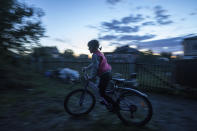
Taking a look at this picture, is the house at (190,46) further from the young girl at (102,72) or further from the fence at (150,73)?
the young girl at (102,72)

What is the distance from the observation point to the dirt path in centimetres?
309

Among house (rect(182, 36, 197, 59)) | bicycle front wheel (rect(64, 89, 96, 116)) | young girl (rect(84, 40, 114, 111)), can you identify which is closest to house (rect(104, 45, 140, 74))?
bicycle front wheel (rect(64, 89, 96, 116))

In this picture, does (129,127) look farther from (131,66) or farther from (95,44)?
(131,66)

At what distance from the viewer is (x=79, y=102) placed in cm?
377

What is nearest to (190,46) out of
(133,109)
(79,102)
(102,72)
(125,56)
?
(125,56)

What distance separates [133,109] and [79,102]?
1356 millimetres

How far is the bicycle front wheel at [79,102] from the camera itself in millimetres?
3738

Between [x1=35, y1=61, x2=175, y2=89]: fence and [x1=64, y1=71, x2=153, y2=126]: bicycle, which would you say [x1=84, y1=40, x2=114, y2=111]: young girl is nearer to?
[x1=64, y1=71, x2=153, y2=126]: bicycle

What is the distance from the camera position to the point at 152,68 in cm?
685

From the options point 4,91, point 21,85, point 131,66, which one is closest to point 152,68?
point 131,66

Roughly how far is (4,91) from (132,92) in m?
5.36

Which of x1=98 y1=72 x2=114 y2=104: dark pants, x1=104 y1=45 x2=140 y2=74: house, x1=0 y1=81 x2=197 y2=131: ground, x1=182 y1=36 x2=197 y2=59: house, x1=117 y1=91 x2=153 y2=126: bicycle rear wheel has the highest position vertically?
x1=182 y1=36 x2=197 y2=59: house

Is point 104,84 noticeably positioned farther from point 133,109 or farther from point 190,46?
point 190,46

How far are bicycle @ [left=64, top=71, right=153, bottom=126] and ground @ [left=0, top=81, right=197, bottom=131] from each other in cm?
19
